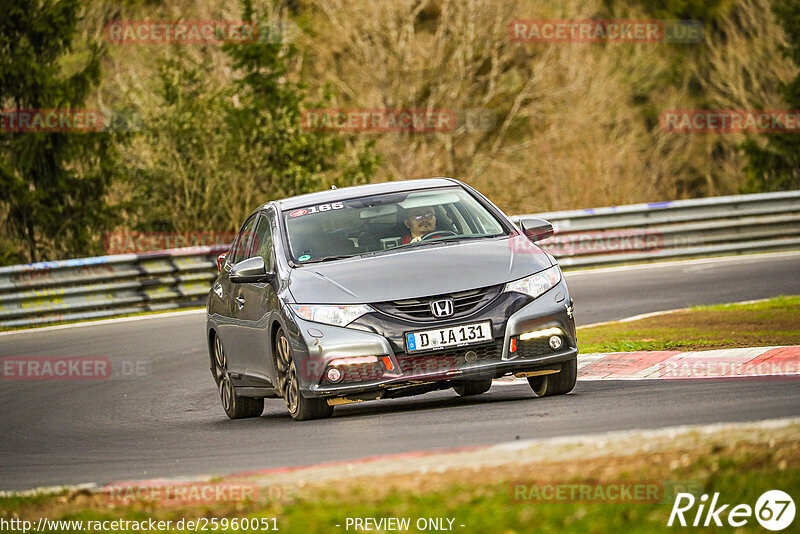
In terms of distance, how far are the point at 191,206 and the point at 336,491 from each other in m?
22.8

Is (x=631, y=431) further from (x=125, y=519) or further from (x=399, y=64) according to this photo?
(x=399, y=64)

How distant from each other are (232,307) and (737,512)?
6.40 metres

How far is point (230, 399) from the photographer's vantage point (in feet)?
35.4

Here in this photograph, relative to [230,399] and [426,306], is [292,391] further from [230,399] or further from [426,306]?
[230,399]

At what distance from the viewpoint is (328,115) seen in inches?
1225

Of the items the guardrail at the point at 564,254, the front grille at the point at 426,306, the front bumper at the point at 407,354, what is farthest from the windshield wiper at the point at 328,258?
the guardrail at the point at 564,254

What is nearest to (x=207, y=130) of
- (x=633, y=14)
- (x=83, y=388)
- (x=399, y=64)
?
(x=399, y=64)

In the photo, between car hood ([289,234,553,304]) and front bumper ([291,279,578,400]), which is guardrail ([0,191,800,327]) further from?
front bumper ([291,279,578,400])

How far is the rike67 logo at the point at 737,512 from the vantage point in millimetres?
4633

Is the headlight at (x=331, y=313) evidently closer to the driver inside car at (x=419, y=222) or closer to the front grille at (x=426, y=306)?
the front grille at (x=426, y=306)

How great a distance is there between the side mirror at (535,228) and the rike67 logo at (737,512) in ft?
16.2

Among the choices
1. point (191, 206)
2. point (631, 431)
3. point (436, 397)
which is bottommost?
point (191, 206)

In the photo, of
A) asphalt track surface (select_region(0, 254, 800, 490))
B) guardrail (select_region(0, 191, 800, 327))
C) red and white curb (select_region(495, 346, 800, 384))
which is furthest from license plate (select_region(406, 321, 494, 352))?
guardrail (select_region(0, 191, 800, 327))

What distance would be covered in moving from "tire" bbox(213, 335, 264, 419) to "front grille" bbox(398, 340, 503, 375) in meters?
2.53
